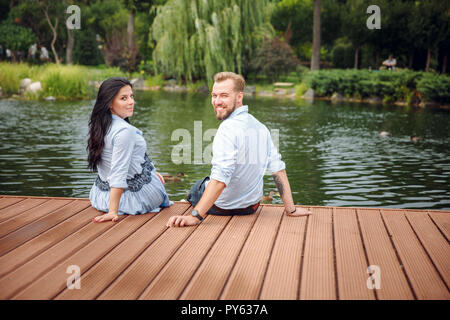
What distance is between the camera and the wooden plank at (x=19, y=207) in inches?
154

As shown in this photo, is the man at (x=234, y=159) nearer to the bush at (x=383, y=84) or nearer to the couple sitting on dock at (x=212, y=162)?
the couple sitting on dock at (x=212, y=162)

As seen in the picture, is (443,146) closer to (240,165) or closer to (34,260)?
(240,165)

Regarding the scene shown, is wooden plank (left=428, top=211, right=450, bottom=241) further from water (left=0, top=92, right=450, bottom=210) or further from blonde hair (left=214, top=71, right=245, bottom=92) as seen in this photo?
water (left=0, top=92, right=450, bottom=210)

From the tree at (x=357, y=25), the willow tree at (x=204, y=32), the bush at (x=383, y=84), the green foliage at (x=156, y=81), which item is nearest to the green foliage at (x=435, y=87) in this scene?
the bush at (x=383, y=84)

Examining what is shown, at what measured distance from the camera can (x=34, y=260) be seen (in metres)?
2.95

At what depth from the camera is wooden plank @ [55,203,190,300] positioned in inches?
99.3

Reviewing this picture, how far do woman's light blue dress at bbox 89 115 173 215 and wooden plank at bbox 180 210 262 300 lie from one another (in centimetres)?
73

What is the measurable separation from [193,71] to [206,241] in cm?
2058

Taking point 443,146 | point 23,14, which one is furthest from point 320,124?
point 23,14

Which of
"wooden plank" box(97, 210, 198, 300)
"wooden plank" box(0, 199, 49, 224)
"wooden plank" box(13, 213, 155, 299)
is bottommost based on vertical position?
"wooden plank" box(97, 210, 198, 300)

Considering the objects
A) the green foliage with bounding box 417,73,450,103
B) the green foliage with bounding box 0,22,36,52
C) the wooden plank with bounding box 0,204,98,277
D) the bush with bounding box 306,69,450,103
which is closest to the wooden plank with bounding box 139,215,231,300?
the wooden plank with bounding box 0,204,98,277

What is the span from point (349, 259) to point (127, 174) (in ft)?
6.05

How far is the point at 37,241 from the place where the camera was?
329cm

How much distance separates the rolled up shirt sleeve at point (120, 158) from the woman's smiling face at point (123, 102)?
0.17 metres
